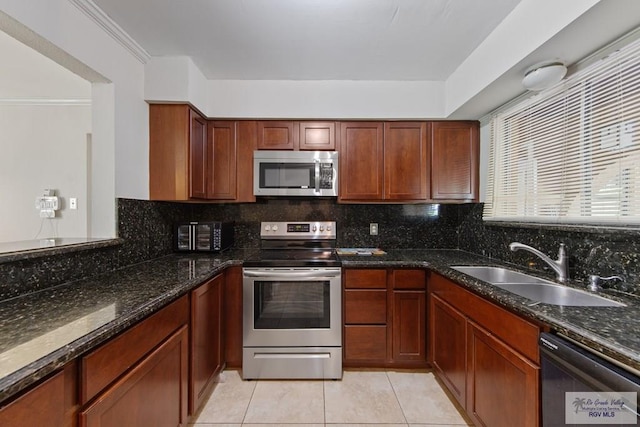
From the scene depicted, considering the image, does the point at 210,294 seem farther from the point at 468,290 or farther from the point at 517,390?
the point at 517,390

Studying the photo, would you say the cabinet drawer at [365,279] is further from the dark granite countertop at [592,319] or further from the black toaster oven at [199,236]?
the black toaster oven at [199,236]

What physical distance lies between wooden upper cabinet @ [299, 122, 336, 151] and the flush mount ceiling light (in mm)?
1419

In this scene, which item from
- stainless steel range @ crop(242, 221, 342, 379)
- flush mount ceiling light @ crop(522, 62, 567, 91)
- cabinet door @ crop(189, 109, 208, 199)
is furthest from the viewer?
cabinet door @ crop(189, 109, 208, 199)

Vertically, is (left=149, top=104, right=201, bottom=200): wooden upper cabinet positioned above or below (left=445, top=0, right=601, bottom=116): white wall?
below

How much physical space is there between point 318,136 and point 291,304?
1.46 m

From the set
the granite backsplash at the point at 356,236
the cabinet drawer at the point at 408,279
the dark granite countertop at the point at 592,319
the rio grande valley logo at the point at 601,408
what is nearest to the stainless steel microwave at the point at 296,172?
the granite backsplash at the point at 356,236

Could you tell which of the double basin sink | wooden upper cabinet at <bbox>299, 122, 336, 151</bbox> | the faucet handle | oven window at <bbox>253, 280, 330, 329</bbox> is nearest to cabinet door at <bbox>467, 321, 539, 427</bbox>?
the double basin sink

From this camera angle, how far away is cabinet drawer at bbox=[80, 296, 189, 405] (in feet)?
2.91

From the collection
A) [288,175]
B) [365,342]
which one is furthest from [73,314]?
[365,342]

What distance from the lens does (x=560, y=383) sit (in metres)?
0.98

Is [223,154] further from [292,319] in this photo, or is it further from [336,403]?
[336,403]

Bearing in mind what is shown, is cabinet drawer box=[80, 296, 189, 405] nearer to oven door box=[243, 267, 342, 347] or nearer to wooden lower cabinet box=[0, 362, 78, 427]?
wooden lower cabinet box=[0, 362, 78, 427]

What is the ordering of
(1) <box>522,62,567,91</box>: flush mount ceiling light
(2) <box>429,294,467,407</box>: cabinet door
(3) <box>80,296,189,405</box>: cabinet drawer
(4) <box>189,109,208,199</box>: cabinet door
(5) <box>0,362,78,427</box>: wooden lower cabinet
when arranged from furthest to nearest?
(4) <box>189,109,208,199</box>: cabinet door → (2) <box>429,294,467,407</box>: cabinet door → (1) <box>522,62,567,91</box>: flush mount ceiling light → (3) <box>80,296,189,405</box>: cabinet drawer → (5) <box>0,362,78,427</box>: wooden lower cabinet

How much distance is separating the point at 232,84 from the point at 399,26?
1459 mm
